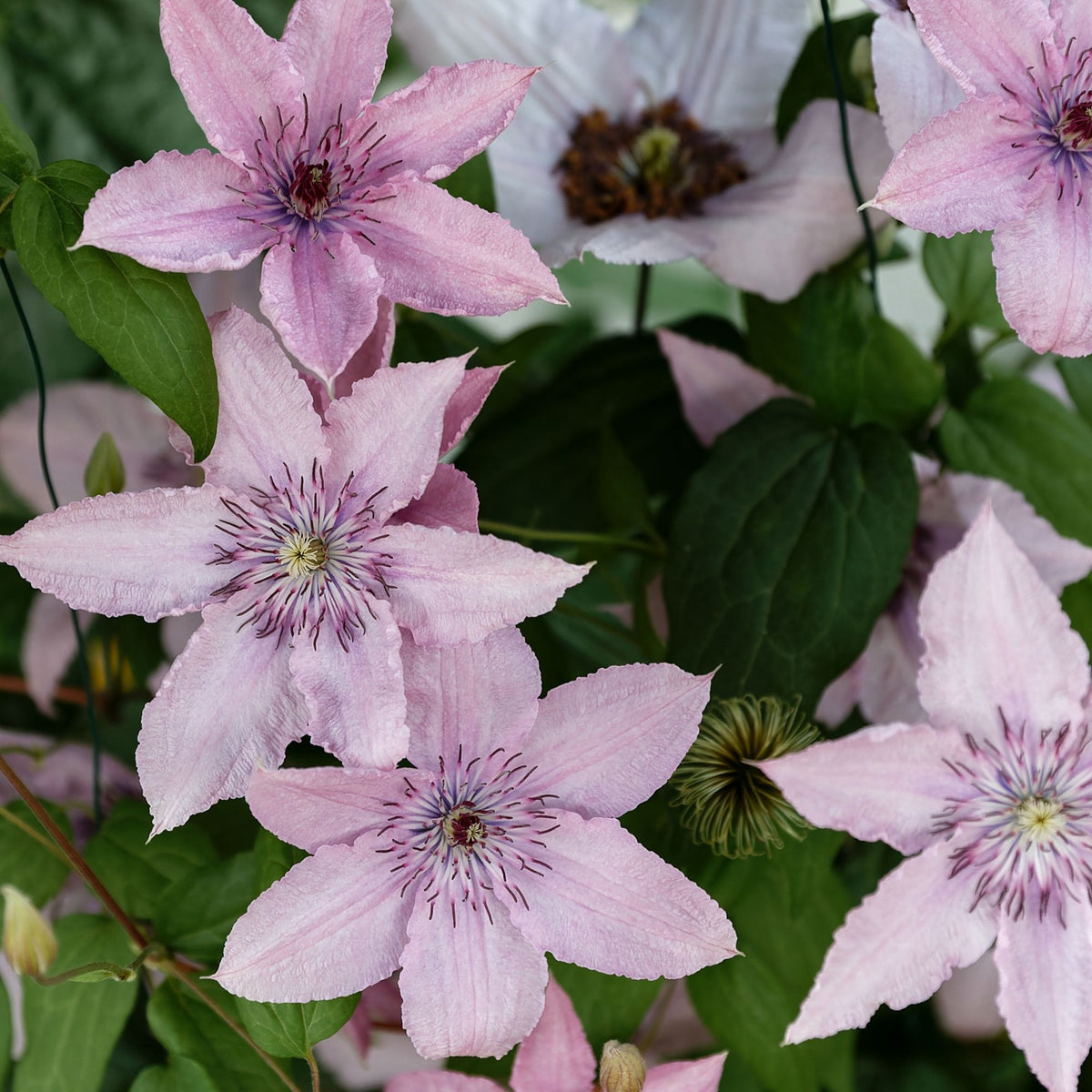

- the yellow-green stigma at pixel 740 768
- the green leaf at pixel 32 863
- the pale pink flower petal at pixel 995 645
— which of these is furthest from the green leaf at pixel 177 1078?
the pale pink flower petal at pixel 995 645

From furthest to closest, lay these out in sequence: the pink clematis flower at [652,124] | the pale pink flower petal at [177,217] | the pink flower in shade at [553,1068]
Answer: the pink clematis flower at [652,124]
the pink flower in shade at [553,1068]
the pale pink flower petal at [177,217]

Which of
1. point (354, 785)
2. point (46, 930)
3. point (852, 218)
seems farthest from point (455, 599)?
point (852, 218)

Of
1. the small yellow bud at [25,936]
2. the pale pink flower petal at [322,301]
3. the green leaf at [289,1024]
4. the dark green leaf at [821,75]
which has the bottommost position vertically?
the green leaf at [289,1024]

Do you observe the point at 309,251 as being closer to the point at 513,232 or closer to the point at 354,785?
the point at 513,232

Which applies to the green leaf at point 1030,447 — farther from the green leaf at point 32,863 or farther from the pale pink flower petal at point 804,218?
the green leaf at point 32,863

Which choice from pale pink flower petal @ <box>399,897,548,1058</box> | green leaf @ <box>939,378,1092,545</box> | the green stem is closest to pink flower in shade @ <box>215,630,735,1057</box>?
pale pink flower petal @ <box>399,897,548,1058</box>
